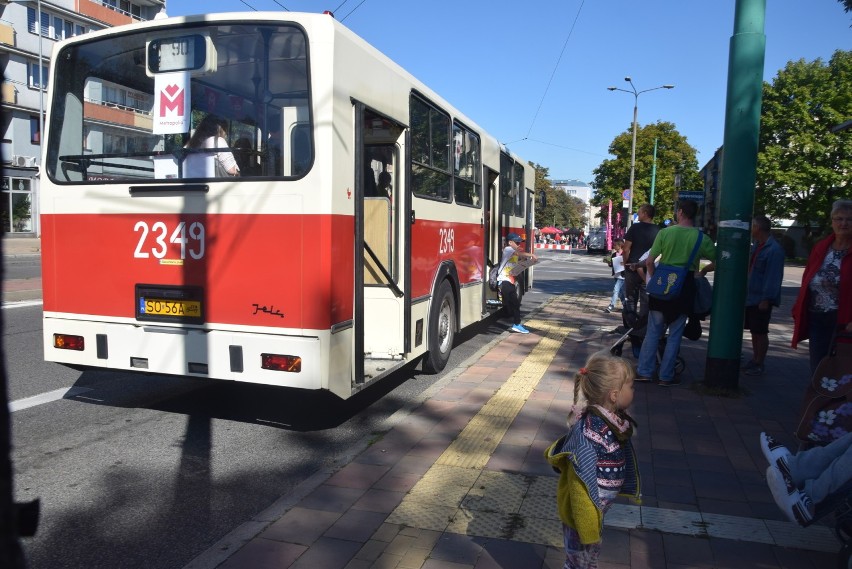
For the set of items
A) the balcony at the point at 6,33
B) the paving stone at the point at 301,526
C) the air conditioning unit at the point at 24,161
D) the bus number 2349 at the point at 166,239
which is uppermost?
the balcony at the point at 6,33

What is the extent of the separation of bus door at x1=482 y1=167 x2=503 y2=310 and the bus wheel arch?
1922 millimetres

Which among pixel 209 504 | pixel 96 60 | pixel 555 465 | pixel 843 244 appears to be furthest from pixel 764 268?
pixel 96 60

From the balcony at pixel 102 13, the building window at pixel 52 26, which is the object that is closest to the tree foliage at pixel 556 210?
the balcony at pixel 102 13

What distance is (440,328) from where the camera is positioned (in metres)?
7.86

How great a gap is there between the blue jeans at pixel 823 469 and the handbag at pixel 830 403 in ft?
2.23

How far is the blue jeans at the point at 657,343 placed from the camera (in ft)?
23.3

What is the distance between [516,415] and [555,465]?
10.2ft

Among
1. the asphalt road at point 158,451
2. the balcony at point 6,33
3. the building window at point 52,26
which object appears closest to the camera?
the asphalt road at point 158,451

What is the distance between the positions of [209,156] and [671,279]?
4486mm

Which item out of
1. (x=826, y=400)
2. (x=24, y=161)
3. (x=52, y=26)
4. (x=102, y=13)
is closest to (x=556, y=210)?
(x=102, y=13)

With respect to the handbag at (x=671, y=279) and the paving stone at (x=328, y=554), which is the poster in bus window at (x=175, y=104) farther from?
the handbag at (x=671, y=279)

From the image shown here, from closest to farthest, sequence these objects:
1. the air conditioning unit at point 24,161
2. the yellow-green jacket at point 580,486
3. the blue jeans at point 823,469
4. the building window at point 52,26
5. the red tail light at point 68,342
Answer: the yellow-green jacket at point 580,486
the blue jeans at point 823,469
the red tail light at point 68,342
the air conditioning unit at point 24,161
the building window at point 52,26

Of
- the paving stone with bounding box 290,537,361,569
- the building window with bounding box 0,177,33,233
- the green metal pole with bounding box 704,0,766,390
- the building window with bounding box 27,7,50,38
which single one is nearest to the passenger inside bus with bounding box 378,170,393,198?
the green metal pole with bounding box 704,0,766,390

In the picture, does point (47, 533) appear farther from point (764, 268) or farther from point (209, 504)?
point (764, 268)
